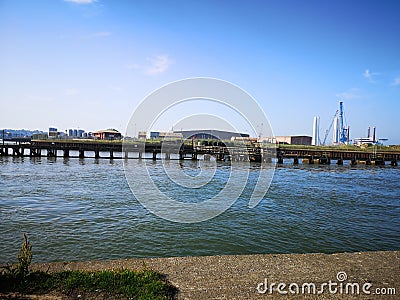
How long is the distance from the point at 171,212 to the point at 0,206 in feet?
20.9

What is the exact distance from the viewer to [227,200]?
46.8 feet

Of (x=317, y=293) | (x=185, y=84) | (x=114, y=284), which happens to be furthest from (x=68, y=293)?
(x=185, y=84)

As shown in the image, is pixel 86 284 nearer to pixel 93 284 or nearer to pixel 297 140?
pixel 93 284

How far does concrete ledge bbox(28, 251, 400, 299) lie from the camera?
4438mm

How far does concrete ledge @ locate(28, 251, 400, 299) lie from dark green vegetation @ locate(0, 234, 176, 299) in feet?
1.23

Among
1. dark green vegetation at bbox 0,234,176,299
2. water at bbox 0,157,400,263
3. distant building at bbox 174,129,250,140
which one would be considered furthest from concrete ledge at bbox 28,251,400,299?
distant building at bbox 174,129,250,140

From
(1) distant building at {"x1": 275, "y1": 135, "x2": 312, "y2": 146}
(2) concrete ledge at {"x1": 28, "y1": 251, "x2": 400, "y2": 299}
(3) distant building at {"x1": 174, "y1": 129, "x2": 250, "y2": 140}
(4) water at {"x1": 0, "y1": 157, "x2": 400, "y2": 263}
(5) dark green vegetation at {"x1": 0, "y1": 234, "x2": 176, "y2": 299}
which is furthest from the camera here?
(1) distant building at {"x1": 275, "y1": 135, "x2": 312, "y2": 146}

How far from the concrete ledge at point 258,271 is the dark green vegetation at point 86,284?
37cm

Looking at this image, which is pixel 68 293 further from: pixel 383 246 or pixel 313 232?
pixel 383 246

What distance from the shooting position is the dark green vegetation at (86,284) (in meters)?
4.09

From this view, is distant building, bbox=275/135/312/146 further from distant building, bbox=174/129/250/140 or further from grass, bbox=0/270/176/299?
grass, bbox=0/270/176/299

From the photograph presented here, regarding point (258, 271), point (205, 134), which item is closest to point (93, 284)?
point (258, 271)

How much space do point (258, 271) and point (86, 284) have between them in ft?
9.24

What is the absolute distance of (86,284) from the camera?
429 cm
